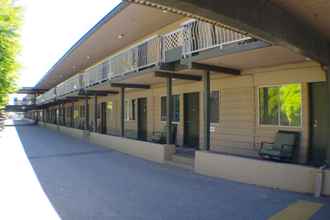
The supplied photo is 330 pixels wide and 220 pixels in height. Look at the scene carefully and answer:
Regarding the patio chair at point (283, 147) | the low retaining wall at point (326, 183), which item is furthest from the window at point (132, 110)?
the low retaining wall at point (326, 183)

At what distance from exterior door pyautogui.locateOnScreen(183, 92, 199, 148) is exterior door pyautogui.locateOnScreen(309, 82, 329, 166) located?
4967mm

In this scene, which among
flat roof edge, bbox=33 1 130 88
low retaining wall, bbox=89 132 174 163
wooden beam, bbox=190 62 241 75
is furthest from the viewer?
flat roof edge, bbox=33 1 130 88

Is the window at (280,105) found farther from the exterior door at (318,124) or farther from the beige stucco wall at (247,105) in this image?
the exterior door at (318,124)

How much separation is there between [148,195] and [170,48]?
19.6ft

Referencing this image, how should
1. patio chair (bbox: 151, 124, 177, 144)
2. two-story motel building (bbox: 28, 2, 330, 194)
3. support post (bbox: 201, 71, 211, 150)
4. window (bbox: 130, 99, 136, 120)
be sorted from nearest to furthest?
two-story motel building (bbox: 28, 2, 330, 194) → support post (bbox: 201, 71, 211, 150) → patio chair (bbox: 151, 124, 177, 144) → window (bbox: 130, 99, 136, 120)

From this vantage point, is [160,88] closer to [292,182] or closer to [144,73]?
[144,73]

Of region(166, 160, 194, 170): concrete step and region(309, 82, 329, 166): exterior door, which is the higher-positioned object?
region(309, 82, 329, 166): exterior door

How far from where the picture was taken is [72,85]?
2364 centimetres

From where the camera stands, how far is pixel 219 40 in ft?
29.1

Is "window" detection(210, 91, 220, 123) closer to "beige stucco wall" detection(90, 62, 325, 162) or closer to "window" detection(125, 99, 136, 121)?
"beige stucco wall" detection(90, 62, 325, 162)

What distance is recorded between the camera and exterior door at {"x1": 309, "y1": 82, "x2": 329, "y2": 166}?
8570 millimetres

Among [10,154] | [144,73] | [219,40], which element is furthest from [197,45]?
[10,154]

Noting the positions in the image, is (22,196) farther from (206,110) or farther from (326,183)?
(326,183)

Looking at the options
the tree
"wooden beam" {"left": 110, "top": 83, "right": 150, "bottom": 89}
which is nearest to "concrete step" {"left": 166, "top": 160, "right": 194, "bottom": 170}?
"wooden beam" {"left": 110, "top": 83, "right": 150, "bottom": 89}
